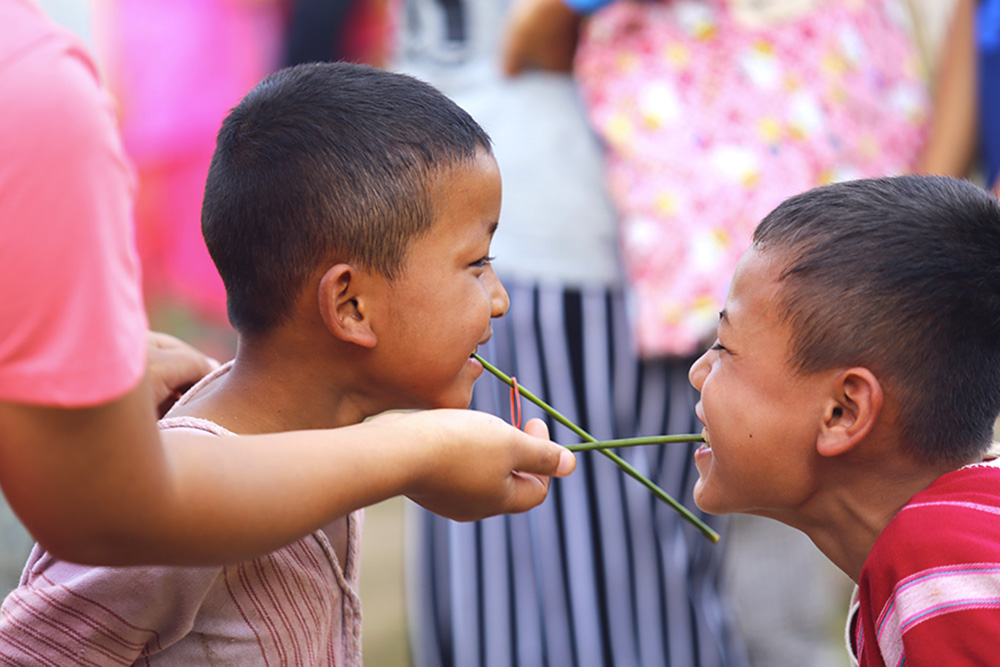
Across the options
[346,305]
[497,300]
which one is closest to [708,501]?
[497,300]

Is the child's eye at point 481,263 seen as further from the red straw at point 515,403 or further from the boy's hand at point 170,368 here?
the boy's hand at point 170,368

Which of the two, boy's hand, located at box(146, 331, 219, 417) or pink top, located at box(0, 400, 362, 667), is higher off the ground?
boy's hand, located at box(146, 331, 219, 417)

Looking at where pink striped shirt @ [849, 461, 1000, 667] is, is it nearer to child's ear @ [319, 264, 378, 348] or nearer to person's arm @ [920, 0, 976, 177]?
child's ear @ [319, 264, 378, 348]

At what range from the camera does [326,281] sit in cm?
118

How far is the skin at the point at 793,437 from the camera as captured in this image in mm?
1240

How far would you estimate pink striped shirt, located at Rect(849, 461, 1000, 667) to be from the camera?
1022mm

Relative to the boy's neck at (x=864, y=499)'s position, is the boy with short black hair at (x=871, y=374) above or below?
above

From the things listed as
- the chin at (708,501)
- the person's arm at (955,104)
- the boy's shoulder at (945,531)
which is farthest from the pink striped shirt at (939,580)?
the person's arm at (955,104)

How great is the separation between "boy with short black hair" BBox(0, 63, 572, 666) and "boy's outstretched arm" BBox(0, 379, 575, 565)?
0.21 metres

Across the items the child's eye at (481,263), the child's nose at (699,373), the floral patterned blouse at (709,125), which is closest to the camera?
the child's eye at (481,263)

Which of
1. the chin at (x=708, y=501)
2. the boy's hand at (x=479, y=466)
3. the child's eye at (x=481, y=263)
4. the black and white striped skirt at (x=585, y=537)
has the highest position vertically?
the child's eye at (x=481, y=263)

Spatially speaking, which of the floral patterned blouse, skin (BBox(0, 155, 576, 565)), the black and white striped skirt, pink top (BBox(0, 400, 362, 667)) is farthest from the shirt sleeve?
the floral patterned blouse

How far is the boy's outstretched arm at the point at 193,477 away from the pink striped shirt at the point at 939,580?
0.50 meters

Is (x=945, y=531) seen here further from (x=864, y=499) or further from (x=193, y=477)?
(x=193, y=477)
